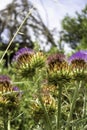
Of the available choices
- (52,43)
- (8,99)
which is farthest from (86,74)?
(52,43)

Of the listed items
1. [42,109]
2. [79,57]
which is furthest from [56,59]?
[42,109]

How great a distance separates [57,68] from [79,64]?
4.3 inches

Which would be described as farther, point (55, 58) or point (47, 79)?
point (55, 58)

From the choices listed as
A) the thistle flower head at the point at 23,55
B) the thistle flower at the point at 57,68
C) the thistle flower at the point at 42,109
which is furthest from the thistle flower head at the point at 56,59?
the thistle flower at the point at 42,109

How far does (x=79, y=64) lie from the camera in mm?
2096

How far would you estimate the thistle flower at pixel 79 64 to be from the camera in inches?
79.9

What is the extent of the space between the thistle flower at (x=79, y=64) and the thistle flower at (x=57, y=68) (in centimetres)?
3

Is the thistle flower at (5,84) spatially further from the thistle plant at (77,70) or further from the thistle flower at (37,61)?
the thistle plant at (77,70)

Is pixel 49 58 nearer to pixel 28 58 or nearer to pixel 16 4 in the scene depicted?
pixel 28 58

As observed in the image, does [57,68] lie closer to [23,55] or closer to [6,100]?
[23,55]

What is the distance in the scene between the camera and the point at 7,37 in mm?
10141

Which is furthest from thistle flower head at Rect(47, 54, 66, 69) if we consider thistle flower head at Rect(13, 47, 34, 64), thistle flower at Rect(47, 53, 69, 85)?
thistle flower head at Rect(13, 47, 34, 64)

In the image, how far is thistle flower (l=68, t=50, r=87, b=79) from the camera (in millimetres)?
2029

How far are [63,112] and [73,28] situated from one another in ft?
67.3
